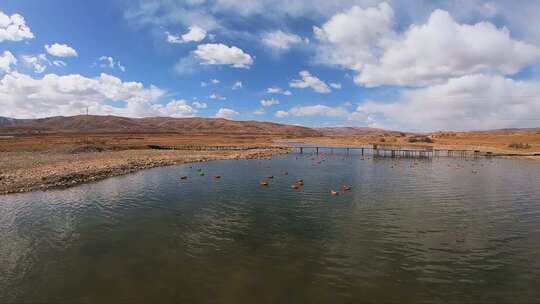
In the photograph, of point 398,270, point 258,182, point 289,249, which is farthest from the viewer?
point 258,182

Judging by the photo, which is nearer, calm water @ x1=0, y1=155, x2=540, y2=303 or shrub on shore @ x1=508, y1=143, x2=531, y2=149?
calm water @ x1=0, y1=155, x2=540, y2=303

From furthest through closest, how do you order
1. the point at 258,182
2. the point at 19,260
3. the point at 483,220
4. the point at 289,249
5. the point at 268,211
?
the point at 258,182 < the point at 268,211 < the point at 483,220 < the point at 289,249 < the point at 19,260

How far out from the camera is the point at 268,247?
17.2 m

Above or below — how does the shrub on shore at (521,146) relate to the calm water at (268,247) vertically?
above

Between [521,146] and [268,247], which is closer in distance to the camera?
[268,247]

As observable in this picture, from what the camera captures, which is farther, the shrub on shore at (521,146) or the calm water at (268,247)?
the shrub on shore at (521,146)

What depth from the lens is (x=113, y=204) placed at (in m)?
26.3

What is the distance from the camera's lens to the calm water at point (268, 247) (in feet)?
41.7

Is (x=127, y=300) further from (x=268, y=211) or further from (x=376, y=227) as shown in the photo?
(x=376, y=227)

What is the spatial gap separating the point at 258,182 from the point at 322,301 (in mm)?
26356

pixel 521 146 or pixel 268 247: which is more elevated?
pixel 521 146

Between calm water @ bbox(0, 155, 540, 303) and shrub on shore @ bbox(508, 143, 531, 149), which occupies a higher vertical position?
shrub on shore @ bbox(508, 143, 531, 149)

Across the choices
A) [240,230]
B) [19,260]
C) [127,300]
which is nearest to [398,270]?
[240,230]

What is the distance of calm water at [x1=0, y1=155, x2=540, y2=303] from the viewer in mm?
12695
